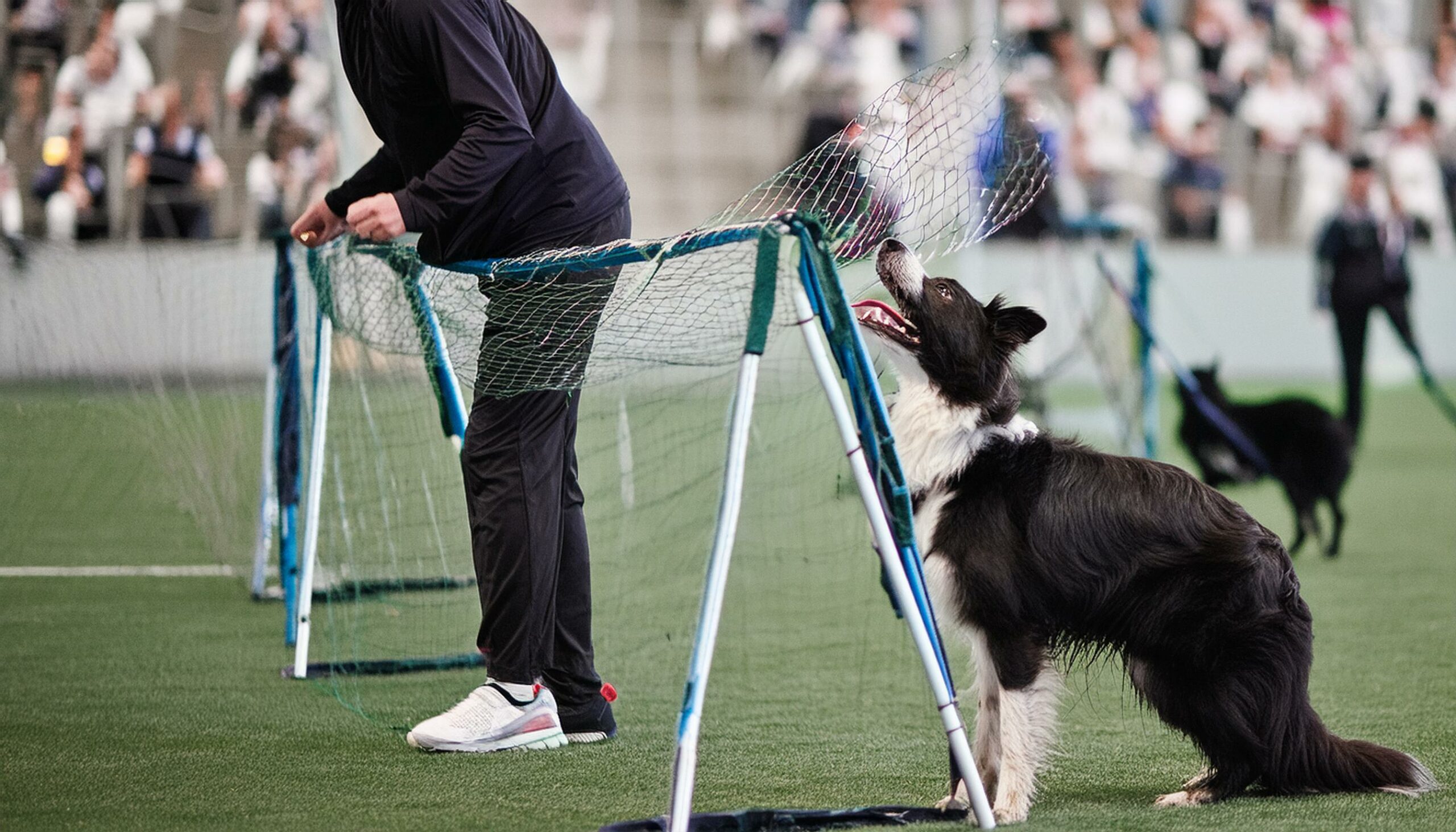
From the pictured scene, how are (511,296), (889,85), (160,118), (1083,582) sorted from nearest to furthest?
(1083,582) < (511,296) < (889,85) < (160,118)

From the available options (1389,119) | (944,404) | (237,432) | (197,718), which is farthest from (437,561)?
(1389,119)

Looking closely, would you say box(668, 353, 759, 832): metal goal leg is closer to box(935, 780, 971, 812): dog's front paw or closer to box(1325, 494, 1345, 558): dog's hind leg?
box(935, 780, 971, 812): dog's front paw

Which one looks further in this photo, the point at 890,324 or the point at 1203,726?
the point at 890,324

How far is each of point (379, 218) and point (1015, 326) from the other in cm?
139

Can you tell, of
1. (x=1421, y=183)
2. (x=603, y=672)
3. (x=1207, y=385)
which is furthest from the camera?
(x=1421, y=183)

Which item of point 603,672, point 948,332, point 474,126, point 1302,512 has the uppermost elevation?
point 474,126

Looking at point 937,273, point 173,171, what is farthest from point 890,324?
point 173,171

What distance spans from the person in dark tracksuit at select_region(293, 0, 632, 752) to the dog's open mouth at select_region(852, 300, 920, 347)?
615mm

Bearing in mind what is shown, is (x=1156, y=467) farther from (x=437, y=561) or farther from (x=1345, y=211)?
(x=1345, y=211)

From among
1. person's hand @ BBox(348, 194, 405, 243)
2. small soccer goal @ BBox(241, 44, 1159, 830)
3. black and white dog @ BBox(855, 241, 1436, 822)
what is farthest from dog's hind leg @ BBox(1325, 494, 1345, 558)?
person's hand @ BBox(348, 194, 405, 243)

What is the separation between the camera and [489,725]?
3.62 m

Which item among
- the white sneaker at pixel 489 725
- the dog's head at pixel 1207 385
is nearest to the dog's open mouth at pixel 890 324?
the white sneaker at pixel 489 725

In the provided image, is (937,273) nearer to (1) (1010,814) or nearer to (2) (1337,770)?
(2) (1337,770)

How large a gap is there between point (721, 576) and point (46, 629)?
3.26 meters
